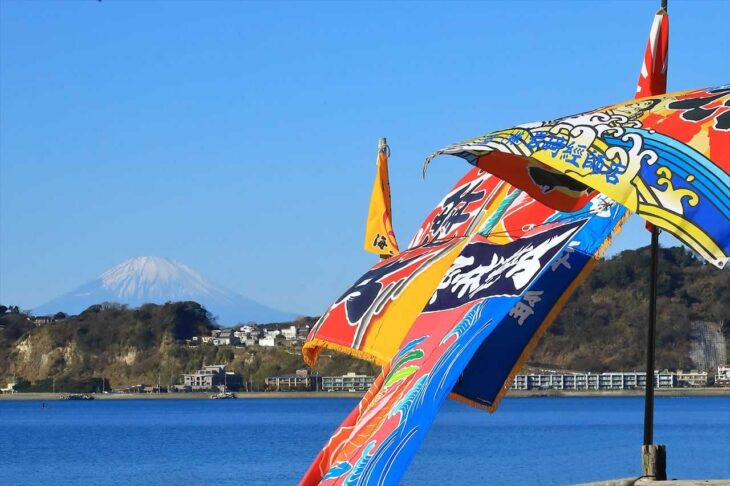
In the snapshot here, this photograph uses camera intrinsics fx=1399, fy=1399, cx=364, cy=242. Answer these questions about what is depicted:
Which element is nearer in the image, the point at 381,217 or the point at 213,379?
the point at 381,217

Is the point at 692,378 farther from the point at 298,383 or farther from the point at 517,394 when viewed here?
the point at 298,383

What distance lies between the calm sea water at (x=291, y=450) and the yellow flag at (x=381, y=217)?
3686cm

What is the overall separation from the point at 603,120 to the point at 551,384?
572 feet

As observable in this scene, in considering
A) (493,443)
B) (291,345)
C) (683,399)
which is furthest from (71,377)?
(493,443)

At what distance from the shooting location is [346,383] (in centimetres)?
17925

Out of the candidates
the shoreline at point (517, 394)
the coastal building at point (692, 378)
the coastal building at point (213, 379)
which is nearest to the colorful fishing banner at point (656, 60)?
the shoreline at point (517, 394)

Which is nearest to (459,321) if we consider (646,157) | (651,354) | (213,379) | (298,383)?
(651,354)

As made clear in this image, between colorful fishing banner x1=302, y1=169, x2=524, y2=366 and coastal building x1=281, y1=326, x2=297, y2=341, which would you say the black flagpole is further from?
coastal building x1=281, y1=326, x2=297, y2=341

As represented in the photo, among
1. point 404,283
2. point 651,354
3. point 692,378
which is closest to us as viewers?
point 651,354

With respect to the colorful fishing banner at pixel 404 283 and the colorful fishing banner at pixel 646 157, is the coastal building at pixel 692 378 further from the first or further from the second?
the colorful fishing banner at pixel 646 157

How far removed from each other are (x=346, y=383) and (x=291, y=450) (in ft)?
369

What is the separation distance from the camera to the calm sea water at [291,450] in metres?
50.4

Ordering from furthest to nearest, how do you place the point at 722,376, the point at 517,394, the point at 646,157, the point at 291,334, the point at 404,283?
1. the point at 291,334
2. the point at 517,394
3. the point at 722,376
4. the point at 404,283
5. the point at 646,157

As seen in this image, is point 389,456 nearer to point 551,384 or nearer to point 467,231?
point 467,231
